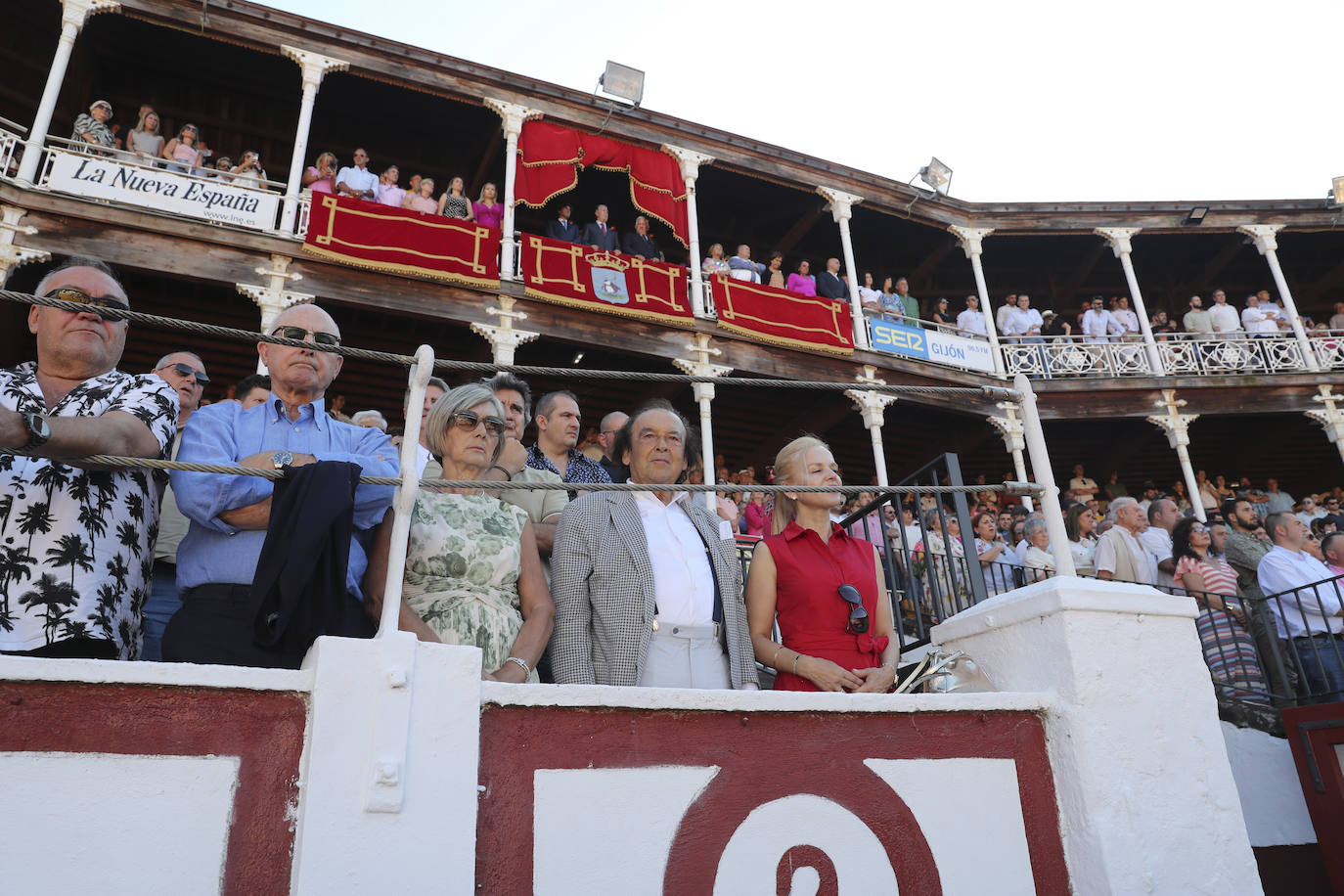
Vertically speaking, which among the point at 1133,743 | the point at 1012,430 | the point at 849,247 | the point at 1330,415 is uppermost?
the point at 849,247

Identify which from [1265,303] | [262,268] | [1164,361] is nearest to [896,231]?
[1164,361]

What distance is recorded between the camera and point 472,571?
2.32 meters

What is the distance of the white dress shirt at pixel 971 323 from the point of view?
1358cm

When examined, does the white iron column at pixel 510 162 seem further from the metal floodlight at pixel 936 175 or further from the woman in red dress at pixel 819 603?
the woman in red dress at pixel 819 603

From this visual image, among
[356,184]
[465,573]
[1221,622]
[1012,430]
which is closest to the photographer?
[465,573]

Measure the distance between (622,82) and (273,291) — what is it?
18.6 feet

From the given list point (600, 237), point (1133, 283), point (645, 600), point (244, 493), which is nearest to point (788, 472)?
point (645, 600)

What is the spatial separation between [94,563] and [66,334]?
0.62 metres

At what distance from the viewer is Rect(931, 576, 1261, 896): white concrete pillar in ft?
5.86

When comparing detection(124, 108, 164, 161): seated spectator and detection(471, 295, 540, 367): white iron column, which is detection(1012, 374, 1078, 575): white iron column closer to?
detection(471, 295, 540, 367): white iron column

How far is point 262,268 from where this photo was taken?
30.4 feet

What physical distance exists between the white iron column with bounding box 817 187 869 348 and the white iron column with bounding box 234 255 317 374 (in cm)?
743

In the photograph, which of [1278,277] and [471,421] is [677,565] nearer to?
[471,421]

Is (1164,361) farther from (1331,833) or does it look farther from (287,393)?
(287,393)
